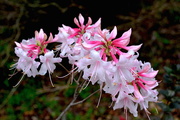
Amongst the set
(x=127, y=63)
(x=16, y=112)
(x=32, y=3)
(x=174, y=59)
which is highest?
(x=32, y=3)

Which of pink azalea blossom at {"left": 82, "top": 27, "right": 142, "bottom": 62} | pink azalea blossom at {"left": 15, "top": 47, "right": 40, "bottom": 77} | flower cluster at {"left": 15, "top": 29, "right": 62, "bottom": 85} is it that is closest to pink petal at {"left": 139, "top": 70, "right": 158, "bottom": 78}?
pink azalea blossom at {"left": 82, "top": 27, "right": 142, "bottom": 62}

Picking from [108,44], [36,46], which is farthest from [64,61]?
[108,44]

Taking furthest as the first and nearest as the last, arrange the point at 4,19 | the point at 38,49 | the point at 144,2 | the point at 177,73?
1. the point at 144,2
2. the point at 4,19
3. the point at 177,73
4. the point at 38,49

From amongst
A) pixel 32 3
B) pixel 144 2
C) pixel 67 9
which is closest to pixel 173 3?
pixel 144 2

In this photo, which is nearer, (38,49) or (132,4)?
(38,49)

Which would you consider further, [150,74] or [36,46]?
[36,46]

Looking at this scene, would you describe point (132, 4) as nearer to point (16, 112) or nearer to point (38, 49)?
point (16, 112)

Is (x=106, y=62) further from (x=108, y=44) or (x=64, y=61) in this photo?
(x=64, y=61)

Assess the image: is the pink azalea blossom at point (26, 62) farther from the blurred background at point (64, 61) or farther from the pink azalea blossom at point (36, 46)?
the blurred background at point (64, 61)

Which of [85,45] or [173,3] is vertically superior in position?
[173,3]
